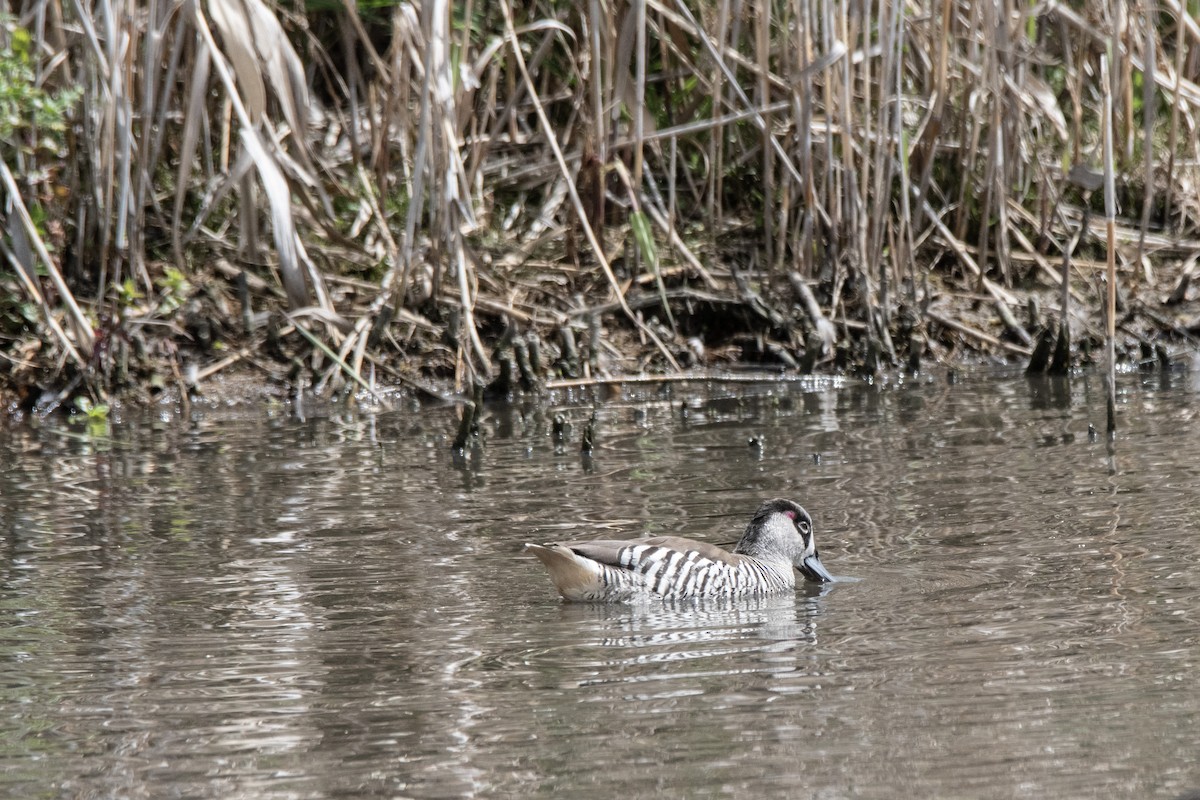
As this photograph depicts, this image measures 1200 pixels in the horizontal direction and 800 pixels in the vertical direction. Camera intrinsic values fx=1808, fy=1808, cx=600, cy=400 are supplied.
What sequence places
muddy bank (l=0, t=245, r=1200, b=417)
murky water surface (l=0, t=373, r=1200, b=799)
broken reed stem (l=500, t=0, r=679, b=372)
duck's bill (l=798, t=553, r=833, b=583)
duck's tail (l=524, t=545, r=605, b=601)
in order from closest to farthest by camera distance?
murky water surface (l=0, t=373, r=1200, b=799) → duck's tail (l=524, t=545, r=605, b=601) → duck's bill (l=798, t=553, r=833, b=583) → broken reed stem (l=500, t=0, r=679, b=372) → muddy bank (l=0, t=245, r=1200, b=417)

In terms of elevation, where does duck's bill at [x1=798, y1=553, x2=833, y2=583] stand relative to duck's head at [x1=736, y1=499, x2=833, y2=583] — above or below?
below

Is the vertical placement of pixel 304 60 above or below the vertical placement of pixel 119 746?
above

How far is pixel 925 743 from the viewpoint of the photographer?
409cm

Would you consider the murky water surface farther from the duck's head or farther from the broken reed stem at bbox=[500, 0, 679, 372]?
the broken reed stem at bbox=[500, 0, 679, 372]

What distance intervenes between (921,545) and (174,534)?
3012 mm

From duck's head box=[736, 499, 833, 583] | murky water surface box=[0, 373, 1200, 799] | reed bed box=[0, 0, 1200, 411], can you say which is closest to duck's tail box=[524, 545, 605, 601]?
murky water surface box=[0, 373, 1200, 799]

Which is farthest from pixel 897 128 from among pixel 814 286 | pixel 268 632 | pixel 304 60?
pixel 268 632

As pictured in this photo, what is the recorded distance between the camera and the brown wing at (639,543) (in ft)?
19.5

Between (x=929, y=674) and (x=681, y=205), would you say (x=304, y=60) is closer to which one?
(x=681, y=205)

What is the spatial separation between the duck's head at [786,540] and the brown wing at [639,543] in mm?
204

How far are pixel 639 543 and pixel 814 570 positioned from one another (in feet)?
2.43

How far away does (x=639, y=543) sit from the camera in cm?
601

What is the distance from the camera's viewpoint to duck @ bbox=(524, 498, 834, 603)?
5945 mm

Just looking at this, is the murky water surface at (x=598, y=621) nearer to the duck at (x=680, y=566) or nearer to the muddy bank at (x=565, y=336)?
the duck at (x=680, y=566)
